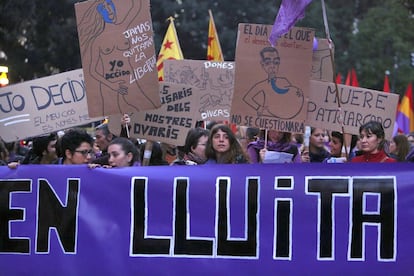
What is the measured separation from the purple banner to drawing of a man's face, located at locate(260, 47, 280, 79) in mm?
1370

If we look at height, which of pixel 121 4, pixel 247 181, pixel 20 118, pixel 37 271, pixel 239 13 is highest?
pixel 239 13

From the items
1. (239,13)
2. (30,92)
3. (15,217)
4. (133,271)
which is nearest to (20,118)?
(30,92)

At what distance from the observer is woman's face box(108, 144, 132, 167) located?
696 cm

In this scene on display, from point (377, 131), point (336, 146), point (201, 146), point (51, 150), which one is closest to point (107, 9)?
point (51, 150)

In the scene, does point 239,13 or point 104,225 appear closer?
point 104,225

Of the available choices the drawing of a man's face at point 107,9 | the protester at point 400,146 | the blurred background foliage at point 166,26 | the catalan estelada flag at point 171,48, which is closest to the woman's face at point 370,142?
the protester at point 400,146

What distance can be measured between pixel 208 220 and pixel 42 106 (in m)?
A: 2.46

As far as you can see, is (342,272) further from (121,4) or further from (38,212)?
(121,4)

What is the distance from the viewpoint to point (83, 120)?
837cm

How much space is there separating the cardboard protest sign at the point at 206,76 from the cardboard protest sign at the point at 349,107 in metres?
1.82

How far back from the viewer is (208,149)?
23.6 ft

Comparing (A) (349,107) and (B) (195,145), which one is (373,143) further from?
(A) (349,107)

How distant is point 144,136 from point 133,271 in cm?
196

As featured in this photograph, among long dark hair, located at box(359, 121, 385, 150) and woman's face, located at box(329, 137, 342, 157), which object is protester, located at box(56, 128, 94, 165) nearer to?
long dark hair, located at box(359, 121, 385, 150)
